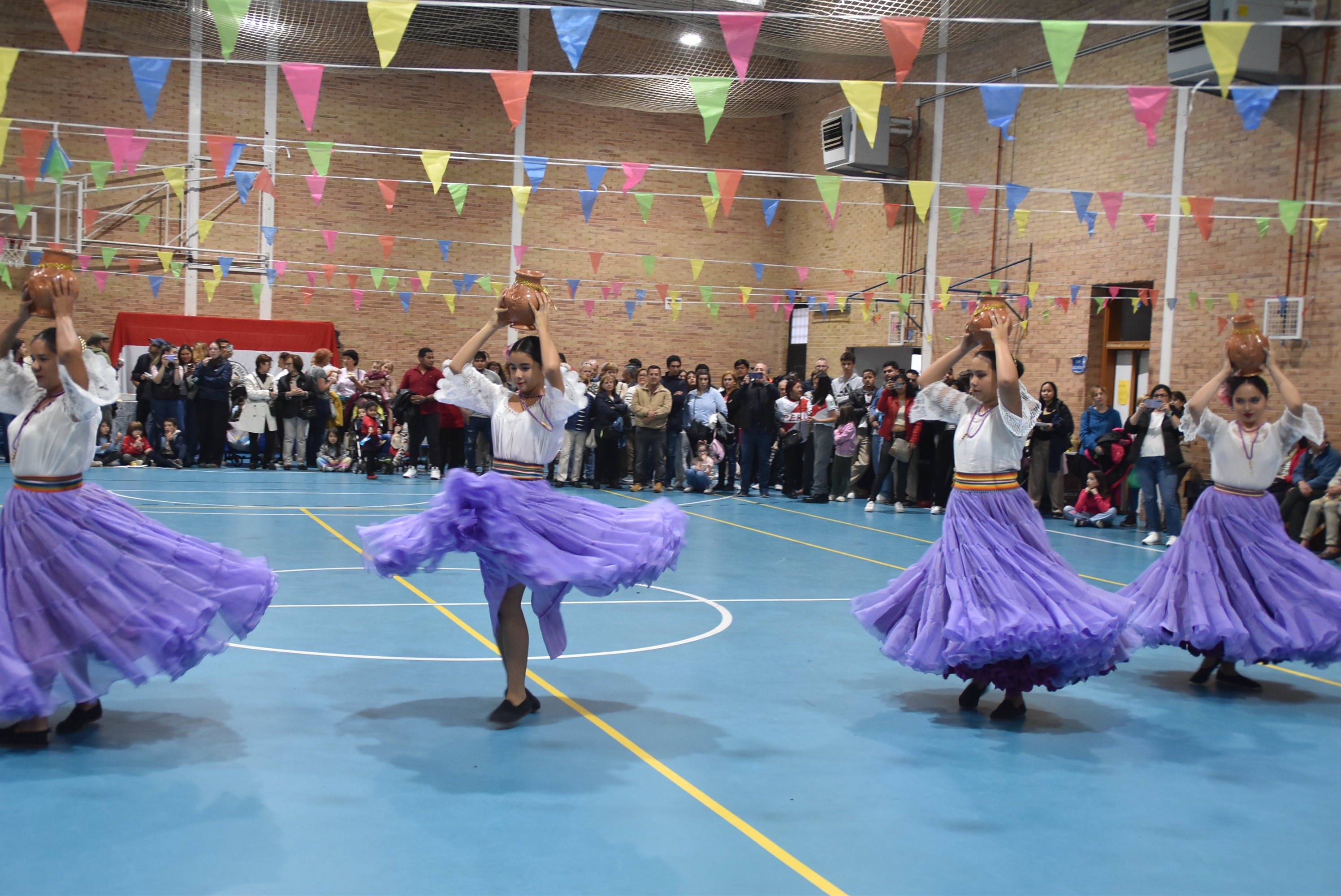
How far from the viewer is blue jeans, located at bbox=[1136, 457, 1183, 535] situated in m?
12.0

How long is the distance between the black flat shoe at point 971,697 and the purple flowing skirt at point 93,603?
3140 millimetres

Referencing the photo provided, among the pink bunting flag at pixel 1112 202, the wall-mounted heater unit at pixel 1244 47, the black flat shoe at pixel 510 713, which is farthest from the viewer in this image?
the wall-mounted heater unit at pixel 1244 47

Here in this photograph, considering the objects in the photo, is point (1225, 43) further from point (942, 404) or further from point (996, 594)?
point (996, 594)

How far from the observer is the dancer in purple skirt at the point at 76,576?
13.6 feet

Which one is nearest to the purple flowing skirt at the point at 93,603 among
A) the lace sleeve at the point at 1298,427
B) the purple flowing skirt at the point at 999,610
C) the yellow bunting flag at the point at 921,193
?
the purple flowing skirt at the point at 999,610

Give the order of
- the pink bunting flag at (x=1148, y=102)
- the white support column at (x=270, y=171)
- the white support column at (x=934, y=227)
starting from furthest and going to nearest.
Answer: the white support column at (x=270, y=171)
the white support column at (x=934, y=227)
the pink bunting flag at (x=1148, y=102)

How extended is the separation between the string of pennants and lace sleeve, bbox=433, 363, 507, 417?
1.82 metres

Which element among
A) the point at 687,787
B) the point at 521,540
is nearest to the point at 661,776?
the point at 687,787

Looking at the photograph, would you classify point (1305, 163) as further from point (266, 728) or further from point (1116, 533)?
point (266, 728)

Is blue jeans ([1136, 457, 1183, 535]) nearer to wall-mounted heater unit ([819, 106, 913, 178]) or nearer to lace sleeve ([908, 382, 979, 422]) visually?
lace sleeve ([908, 382, 979, 422])

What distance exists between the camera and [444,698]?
16.8 ft

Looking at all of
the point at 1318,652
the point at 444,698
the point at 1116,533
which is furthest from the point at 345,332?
the point at 1318,652

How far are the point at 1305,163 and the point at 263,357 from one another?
13957mm

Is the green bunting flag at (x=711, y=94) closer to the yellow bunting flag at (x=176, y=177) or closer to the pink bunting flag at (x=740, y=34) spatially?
the pink bunting flag at (x=740, y=34)
